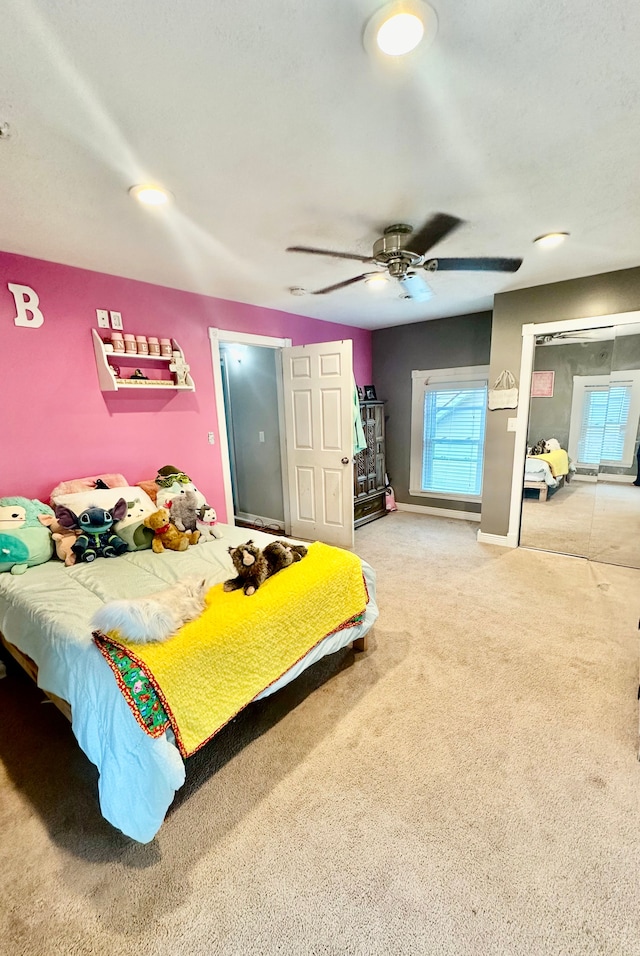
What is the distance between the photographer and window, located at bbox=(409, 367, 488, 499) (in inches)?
181

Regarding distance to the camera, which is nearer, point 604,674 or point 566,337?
point 604,674

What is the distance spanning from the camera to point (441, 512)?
5027 mm

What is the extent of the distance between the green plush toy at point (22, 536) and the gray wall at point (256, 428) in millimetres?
2492

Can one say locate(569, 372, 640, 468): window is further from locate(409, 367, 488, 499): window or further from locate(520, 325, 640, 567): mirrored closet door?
locate(409, 367, 488, 499): window

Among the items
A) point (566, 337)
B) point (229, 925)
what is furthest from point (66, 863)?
point (566, 337)

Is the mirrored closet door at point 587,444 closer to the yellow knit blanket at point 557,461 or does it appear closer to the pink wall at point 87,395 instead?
the yellow knit blanket at point 557,461

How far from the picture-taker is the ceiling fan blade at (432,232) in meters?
1.91

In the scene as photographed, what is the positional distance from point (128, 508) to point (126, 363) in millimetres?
1131

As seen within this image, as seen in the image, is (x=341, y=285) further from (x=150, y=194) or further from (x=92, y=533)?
(x=92, y=533)

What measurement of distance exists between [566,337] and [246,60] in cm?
324

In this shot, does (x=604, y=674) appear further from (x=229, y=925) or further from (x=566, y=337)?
(x=566, y=337)

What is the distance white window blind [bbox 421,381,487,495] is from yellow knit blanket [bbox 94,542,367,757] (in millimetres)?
3181

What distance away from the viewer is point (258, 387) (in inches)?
175

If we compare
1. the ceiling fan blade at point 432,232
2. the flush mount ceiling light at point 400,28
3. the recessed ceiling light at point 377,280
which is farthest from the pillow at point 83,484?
the flush mount ceiling light at point 400,28
